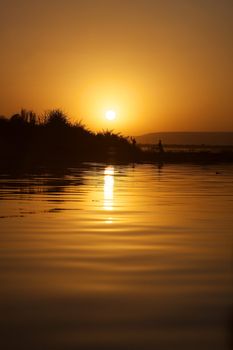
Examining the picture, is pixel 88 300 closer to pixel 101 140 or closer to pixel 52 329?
pixel 52 329

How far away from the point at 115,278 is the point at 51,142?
129ft

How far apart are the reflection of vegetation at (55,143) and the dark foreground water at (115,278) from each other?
88.4 ft

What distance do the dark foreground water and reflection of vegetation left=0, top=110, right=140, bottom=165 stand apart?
27548mm

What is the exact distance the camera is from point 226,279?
277 inches

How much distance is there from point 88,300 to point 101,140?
4731 centimetres

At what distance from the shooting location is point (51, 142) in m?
46.2

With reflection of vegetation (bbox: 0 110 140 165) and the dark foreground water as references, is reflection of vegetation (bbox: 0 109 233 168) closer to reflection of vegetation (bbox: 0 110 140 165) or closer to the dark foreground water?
reflection of vegetation (bbox: 0 110 140 165)

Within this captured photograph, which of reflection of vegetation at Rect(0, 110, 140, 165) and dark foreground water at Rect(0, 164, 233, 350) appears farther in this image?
reflection of vegetation at Rect(0, 110, 140, 165)

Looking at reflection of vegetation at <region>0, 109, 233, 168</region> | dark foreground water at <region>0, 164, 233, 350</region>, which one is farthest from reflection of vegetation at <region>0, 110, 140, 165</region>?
dark foreground water at <region>0, 164, 233, 350</region>

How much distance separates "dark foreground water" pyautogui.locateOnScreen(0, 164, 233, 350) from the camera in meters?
5.19

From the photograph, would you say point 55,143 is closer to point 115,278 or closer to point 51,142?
point 51,142

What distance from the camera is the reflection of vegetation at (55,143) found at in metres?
42.9

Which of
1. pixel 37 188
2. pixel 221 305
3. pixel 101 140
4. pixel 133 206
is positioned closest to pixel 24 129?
pixel 101 140

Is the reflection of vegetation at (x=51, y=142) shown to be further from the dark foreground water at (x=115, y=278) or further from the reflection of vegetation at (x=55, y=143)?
the dark foreground water at (x=115, y=278)
